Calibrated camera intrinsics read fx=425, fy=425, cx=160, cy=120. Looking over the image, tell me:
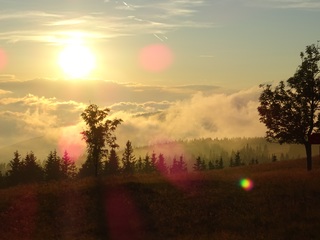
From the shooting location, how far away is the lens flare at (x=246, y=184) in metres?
30.6

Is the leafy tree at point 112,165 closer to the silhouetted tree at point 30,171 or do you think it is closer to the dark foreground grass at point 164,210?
the silhouetted tree at point 30,171

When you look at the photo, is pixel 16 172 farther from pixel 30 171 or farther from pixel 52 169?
pixel 52 169

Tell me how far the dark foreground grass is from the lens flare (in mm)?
479

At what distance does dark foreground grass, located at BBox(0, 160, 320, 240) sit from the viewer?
71.0 feet

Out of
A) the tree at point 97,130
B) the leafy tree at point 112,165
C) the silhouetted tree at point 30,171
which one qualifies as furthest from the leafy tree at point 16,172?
the tree at point 97,130

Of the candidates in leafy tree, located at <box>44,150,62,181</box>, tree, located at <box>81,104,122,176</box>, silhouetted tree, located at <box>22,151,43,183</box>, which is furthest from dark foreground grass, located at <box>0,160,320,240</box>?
leafy tree, located at <box>44,150,62,181</box>

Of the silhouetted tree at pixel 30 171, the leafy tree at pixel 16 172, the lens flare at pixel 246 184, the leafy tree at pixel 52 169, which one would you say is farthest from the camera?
the leafy tree at pixel 52 169

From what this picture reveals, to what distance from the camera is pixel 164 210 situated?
2575 centimetres

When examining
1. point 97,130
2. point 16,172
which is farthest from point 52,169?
point 97,130

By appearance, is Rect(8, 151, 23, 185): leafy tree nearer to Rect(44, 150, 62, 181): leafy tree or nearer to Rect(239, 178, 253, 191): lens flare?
Rect(44, 150, 62, 181): leafy tree

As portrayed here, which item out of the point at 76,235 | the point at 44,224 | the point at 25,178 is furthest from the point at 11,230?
the point at 25,178

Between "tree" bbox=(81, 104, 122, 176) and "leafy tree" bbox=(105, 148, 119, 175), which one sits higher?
"tree" bbox=(81, 104, 122, 176)

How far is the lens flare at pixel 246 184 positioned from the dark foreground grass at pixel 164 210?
48 cm

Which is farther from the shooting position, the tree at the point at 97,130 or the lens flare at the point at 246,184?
the tree at the point at 97,130
